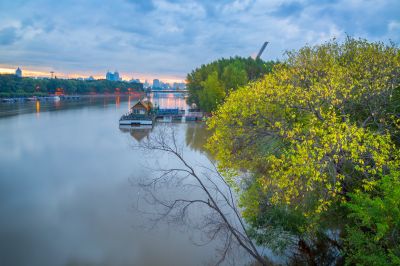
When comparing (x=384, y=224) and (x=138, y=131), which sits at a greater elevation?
(x=384, y=224)

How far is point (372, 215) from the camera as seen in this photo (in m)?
5.82

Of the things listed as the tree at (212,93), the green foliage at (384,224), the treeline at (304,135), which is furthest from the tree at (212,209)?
the tree at (212,93)

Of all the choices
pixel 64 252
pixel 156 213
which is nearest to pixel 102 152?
pixel 156 213

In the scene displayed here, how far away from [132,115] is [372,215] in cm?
4248

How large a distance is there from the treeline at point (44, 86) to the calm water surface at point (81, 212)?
7487cm

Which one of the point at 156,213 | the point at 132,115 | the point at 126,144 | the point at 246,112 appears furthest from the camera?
the point at 132,115

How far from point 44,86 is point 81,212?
4468 inches

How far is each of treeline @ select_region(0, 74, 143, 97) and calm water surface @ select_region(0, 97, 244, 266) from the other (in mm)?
74873

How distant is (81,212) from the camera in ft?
50.1

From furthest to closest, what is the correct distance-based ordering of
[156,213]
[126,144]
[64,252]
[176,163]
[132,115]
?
1. [132,115]
2. [126,144]
3. [176,163]
4. [156,213]
5. [64,252]

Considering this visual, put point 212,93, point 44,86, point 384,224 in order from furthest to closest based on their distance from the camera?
point 44,86 → point 212,93 → point 384,224

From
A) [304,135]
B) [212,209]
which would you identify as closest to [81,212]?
[212,209]

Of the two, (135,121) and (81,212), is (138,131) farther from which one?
(81,212)

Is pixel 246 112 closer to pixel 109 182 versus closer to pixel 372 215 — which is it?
pixel 372 215
